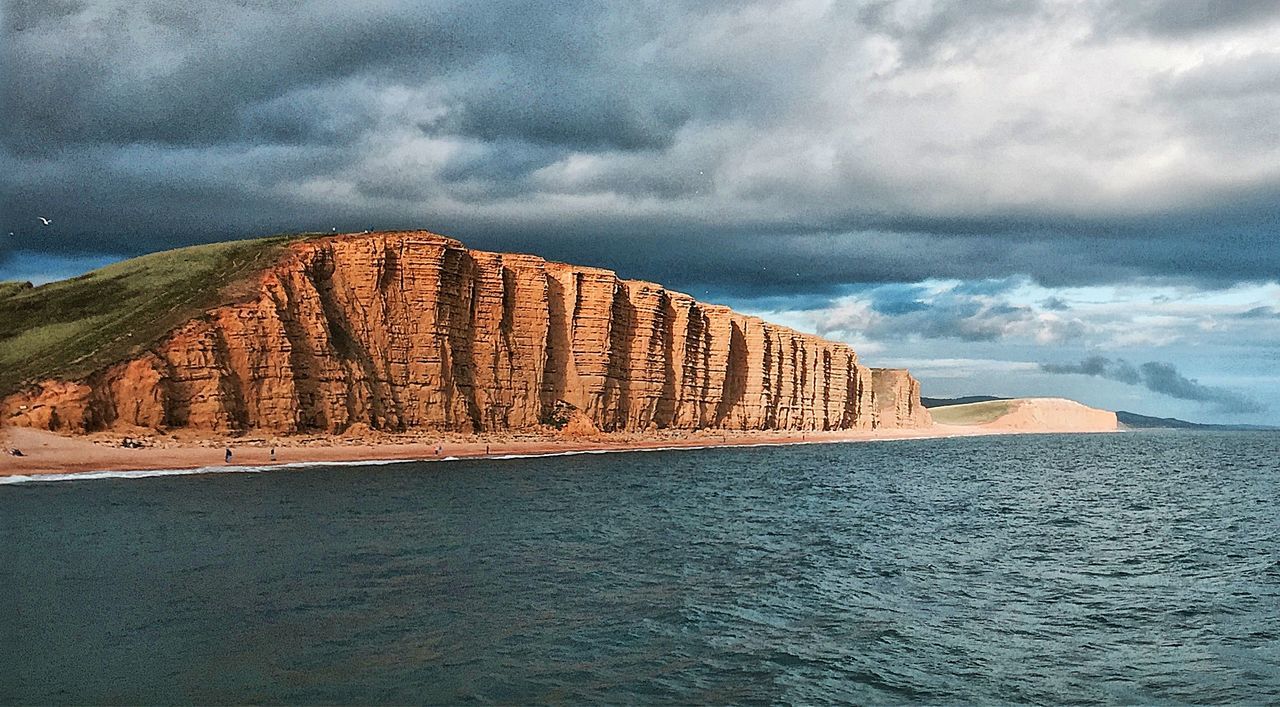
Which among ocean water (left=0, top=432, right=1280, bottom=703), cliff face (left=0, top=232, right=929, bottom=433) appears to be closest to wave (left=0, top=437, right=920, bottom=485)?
ocean water (left=0, top=432, right=1280, bottom=703)

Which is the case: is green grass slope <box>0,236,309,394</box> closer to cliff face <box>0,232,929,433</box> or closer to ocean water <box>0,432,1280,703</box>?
cliff face <box>0,232,929,433</box>

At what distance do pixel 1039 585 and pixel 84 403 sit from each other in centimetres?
5677

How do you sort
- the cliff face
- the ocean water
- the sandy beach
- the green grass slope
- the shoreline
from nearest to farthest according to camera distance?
the ocean water
the shoreline
the sandy beach
the cliff face
the green grass slope

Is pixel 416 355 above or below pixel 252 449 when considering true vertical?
above

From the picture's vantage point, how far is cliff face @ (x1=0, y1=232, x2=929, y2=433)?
200 ft

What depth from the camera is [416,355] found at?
254ft

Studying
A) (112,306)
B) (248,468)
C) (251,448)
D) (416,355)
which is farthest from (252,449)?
(112,306)

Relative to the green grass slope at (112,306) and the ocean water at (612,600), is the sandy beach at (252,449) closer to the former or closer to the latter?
the green grass slope at (112,306)

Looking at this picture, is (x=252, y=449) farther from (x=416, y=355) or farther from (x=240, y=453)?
(x=416, y=355)

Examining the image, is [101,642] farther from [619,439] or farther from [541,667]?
[619,439]

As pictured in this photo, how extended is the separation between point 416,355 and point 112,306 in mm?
26593

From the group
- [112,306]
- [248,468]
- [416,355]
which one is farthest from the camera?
[416,355]

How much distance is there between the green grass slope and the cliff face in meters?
3.20

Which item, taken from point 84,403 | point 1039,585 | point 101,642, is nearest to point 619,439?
point 84,403
